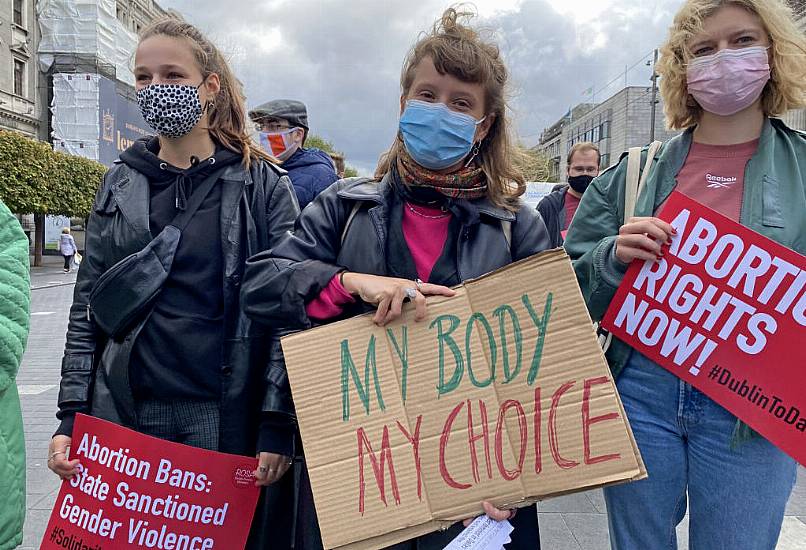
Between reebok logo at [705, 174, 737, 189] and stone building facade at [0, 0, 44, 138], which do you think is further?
stone building facade at [0, 0, 44, 138]

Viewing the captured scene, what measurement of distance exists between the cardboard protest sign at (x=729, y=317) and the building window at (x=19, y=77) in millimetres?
41516

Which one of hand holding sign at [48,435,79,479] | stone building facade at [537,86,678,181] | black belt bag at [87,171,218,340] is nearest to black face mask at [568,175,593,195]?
black belt bag at [87,171,218,340]

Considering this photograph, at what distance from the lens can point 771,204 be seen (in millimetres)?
1589

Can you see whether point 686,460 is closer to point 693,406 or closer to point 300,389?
point 693,406

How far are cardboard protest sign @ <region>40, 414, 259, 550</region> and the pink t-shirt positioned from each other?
4.82 ft

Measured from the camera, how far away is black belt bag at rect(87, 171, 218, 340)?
1784 millimetres

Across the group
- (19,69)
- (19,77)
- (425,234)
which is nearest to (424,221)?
(425,234)

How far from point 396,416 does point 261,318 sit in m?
0.45

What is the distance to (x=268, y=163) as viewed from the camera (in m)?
2.07

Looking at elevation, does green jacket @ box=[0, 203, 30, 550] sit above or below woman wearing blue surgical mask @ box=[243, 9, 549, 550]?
below

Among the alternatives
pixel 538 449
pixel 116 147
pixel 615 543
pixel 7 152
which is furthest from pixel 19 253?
pixel 116 147

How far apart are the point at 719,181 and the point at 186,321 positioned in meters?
1.54

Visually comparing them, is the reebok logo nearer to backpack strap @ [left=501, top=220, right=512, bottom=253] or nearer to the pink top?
backpack strap @ [left=501, top=220, right=512, bottom=253]

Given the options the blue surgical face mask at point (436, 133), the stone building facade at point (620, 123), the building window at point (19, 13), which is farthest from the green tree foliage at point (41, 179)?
the stone building facade at point (620, 123)
